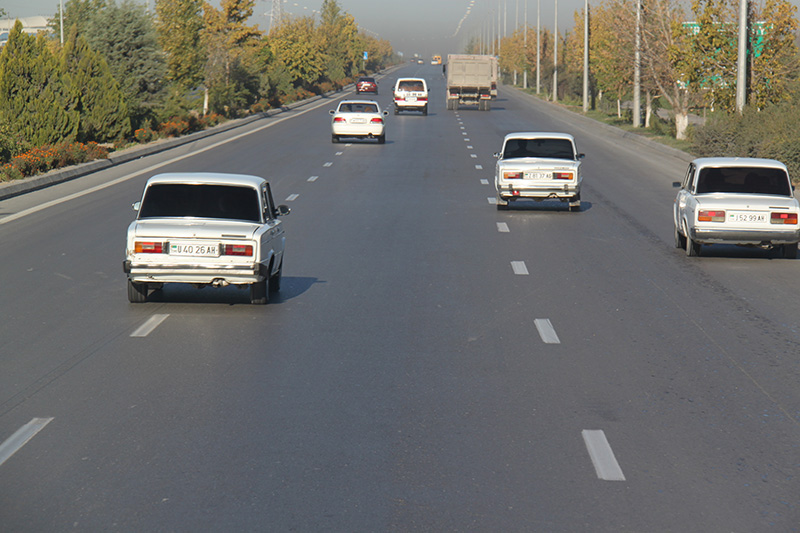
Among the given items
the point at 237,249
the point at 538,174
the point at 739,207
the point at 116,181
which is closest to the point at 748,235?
the point at 739,207

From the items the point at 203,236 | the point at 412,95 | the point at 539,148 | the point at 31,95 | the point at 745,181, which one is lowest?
the point at 412,95

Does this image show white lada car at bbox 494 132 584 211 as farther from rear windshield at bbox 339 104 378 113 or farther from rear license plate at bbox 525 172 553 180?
rear windshield at bbox 339 104 378 113

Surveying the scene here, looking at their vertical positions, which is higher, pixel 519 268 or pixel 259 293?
pixel 259 293

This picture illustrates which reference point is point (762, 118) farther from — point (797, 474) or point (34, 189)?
point (797, 474)

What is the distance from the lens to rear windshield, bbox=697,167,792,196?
17.2 m

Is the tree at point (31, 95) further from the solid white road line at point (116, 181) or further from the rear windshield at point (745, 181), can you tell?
the rear windshield at point (745, 181)

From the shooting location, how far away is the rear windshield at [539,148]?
2297 cm

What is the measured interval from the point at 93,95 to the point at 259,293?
28.4m

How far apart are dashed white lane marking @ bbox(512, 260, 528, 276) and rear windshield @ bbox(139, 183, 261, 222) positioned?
4.02m

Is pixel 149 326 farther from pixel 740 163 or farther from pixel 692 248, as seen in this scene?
pixel 740 163

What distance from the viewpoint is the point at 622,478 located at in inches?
272

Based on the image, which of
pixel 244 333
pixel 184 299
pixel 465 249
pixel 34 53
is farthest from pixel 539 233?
pixel 34 53

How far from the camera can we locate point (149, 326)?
38.1 ft

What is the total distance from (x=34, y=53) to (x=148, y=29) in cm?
1170
